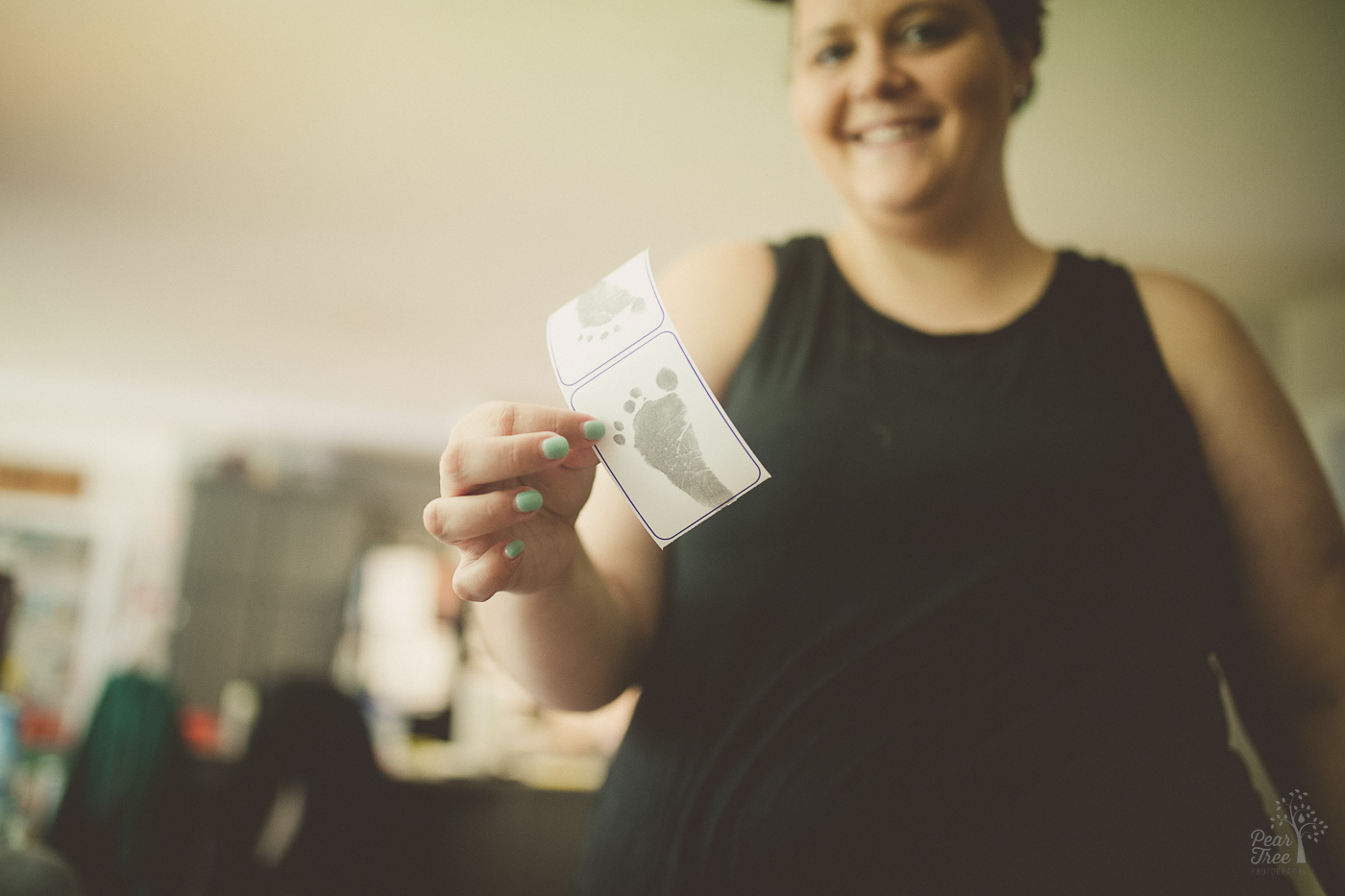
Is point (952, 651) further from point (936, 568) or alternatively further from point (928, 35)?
point (928, 35)

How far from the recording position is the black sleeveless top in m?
0.57

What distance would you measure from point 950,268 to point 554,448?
1.38ft

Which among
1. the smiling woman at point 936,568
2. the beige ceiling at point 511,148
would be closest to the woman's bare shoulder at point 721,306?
the smiling woman at point 936,568

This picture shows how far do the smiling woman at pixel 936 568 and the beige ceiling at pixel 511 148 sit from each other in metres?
1.15

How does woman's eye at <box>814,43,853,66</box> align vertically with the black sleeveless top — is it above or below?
above

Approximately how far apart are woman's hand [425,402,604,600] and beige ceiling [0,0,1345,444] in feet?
5.15

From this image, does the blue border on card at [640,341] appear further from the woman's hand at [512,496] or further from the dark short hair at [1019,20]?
the dark short hair at [1019,20]

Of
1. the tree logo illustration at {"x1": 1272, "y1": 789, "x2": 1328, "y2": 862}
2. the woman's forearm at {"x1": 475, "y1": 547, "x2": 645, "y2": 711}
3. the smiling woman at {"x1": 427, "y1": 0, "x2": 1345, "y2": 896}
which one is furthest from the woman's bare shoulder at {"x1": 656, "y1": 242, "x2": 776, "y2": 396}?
the tree logo illustration at {"x1": 1272, "y1": 789, "x2": 1328, "y2": 862}

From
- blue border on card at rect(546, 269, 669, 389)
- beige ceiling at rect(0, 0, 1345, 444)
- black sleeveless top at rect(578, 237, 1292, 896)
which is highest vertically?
beige ceiling at rect(0, 0, 1345, 444)

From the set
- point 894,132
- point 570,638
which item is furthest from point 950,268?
point 570,638

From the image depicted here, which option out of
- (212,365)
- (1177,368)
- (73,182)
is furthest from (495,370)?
(1177,368)

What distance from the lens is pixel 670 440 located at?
1.89 ft

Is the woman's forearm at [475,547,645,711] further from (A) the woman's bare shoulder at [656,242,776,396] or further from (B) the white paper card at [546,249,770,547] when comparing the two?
(A) the woman's bare shoulder at [656,242,776,396]

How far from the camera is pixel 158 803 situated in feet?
12.6
